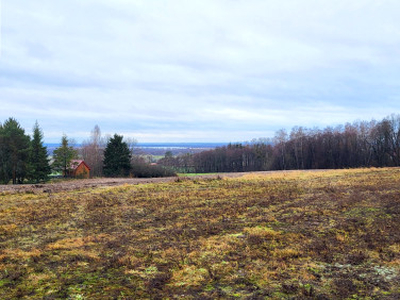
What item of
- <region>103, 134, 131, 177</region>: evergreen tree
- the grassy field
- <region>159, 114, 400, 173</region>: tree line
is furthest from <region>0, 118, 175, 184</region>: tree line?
<region>159, 114, 400, 173</region>: tree line

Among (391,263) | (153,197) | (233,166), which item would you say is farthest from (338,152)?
(391,263)

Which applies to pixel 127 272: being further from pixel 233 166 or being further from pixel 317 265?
pixel 233 166

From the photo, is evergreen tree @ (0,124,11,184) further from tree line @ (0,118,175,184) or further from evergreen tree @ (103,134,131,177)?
evergreen tree @ (103,134,131,177)

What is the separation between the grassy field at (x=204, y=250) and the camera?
492cm

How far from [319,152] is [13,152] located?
177 ft

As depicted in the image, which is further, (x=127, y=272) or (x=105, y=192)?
(x=105, y=192)

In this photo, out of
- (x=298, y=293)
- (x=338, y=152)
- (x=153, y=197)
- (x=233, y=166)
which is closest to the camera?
(x=298, y=293)

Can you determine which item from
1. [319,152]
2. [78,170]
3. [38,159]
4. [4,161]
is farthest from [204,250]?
[319,152]

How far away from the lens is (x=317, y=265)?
586cm

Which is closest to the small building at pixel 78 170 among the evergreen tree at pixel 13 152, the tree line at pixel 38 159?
the tree line at pixel 38 159

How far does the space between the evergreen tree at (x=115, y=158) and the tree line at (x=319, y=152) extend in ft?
119

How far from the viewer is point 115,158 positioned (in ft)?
139

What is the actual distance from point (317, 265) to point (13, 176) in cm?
3647

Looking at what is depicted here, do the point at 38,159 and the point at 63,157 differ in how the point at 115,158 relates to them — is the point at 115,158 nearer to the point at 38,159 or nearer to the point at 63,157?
the point at 63,157
